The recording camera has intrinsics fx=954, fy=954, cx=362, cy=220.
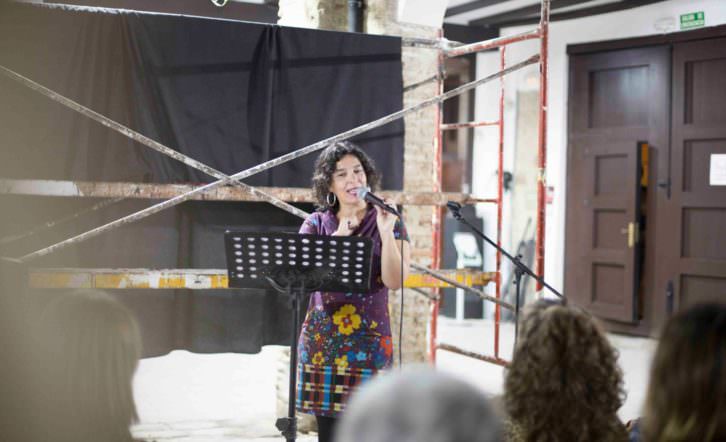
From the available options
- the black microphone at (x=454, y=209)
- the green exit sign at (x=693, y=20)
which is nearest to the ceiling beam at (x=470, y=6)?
the green exit sign at (x=693, y=20)

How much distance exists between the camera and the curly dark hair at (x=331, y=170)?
4062 mm

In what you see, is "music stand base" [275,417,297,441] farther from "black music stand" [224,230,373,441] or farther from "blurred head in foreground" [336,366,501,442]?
"blurred head in foreground" [336,366,501,442]

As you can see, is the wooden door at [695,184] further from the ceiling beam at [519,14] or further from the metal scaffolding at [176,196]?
the metal scaffolding at [176,196]

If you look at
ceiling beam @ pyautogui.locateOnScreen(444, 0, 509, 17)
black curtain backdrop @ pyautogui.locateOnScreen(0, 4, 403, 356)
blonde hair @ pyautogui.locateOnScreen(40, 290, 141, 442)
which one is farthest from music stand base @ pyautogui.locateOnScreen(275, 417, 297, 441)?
ceiling beam @ pyautogui.locateOnScreen(444, 0, 509, 17)

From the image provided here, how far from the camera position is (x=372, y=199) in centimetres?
379

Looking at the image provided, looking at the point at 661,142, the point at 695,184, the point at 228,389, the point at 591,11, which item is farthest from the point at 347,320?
the point at 591,11

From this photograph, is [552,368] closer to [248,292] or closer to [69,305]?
[69,305]

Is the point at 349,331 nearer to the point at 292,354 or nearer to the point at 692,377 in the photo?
the point at 292,354

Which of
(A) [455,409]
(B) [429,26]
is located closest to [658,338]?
(A) [455,409]

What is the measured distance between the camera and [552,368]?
2.30m

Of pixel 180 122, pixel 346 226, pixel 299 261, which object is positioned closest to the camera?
pixel 299 261

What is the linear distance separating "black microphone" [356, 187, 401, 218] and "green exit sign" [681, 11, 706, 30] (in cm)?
661

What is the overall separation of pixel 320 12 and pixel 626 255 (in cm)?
527

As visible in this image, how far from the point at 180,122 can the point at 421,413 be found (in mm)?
4550
